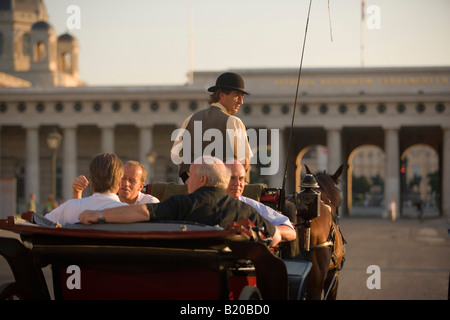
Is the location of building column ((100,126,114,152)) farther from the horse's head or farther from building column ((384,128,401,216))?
the horse's head

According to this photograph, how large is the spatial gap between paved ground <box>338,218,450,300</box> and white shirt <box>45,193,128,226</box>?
7156 millimetres

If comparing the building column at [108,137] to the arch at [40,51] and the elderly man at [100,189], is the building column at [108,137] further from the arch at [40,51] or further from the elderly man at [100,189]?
the elderly man at [100,189]

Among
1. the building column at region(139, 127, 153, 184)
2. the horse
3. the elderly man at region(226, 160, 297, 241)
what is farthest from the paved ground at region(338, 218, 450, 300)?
the building column at region(139, 127, 153, 184)

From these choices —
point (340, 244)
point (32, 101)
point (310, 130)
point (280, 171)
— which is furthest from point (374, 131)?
point (340, 244)

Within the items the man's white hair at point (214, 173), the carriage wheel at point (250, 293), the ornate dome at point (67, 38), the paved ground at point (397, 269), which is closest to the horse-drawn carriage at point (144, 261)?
the carriage wheel at point (250, 293)

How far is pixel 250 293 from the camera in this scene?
14.6 ft

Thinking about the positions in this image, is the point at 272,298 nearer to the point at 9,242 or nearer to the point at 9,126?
the point at 9,242

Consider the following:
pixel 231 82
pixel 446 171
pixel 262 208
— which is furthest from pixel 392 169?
pixel 262 208

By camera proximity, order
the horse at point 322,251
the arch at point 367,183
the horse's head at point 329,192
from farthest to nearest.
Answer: the arch at point 367,183
the horse's head at point 329,192
the horse at point 322,251

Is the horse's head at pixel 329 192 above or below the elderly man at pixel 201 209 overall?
below

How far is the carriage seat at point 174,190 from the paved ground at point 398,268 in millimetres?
5465

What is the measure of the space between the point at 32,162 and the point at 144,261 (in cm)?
5961

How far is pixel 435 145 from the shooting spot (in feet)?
220

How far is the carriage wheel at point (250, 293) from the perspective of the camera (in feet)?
14.4
